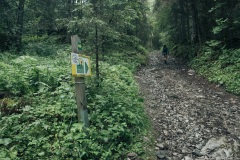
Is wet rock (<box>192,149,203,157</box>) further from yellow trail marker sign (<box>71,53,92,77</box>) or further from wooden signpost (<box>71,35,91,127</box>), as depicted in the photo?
yellow trail marker sign (<box>71,53,92,77</box>)

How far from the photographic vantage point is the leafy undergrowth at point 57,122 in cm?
397

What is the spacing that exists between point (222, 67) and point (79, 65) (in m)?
11.0

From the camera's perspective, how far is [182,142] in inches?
216

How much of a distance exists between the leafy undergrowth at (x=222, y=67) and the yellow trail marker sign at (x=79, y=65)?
310 inches

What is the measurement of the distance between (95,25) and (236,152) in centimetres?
580

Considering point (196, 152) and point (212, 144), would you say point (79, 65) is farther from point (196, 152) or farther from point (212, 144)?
point (212, 144)

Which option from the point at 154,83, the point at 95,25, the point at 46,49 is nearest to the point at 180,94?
the point at 154,83

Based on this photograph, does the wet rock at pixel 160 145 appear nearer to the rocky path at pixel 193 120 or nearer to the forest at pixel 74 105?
the rocky path at pixel 193 120

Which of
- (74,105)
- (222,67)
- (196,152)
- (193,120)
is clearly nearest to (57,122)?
(74,105)

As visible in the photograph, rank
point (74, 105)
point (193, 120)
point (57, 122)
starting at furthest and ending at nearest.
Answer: point (193, 120) → point (74, 105) → point (57, 122)

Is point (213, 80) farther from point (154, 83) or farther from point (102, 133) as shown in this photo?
point (102, 133)

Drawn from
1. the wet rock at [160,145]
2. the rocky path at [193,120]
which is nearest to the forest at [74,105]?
the wet rock at [160,145]

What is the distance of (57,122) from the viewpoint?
4.81 metres

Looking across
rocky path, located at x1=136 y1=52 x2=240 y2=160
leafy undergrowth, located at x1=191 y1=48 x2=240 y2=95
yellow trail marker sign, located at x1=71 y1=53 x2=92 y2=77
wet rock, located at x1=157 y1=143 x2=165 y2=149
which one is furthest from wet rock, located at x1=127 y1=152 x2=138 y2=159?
leafy undergrowth, located at x1=191 y1=48 x2=240 y2=95
